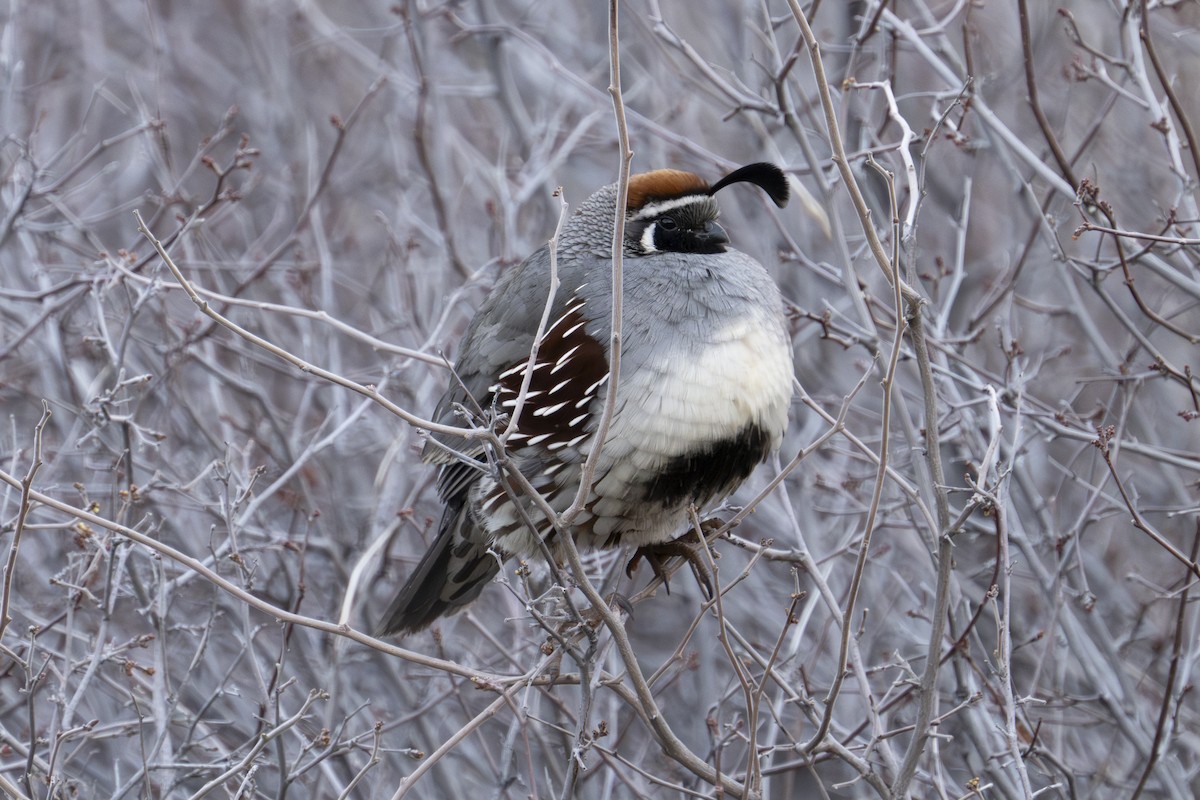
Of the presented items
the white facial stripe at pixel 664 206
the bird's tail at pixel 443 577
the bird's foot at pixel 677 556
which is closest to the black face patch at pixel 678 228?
the white facial stripe at pixel 664 206

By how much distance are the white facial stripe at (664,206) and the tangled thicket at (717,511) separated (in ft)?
1.26

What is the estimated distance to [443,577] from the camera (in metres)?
4.19

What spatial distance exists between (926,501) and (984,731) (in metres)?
0.63

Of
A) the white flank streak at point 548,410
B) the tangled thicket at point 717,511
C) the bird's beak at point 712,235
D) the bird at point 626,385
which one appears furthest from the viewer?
the bird's beak at point 712,235

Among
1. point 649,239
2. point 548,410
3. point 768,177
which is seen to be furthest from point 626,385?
point 768,177

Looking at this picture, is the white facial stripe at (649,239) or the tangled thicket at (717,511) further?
the white facial stripe at (649,239)

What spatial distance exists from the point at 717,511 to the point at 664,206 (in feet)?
3.18

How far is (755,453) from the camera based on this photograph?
368 cm

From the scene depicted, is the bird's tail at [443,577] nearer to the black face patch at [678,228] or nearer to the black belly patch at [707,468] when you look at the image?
the black belly patch at [707,468]

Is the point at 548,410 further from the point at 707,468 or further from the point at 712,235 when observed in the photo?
the point at 712,235

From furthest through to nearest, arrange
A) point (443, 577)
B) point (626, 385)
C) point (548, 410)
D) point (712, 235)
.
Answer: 1. point (443, 577)
2. point (712, 235)
3. point (548, 410)
4. point (626, 385)

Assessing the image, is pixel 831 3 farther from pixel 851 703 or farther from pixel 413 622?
pixel 413 622

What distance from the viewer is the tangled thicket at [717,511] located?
3.27m

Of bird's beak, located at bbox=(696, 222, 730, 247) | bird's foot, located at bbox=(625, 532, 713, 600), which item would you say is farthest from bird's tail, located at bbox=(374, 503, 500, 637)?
bird's beak, located at bbox=(696, 222, 730, 247)
